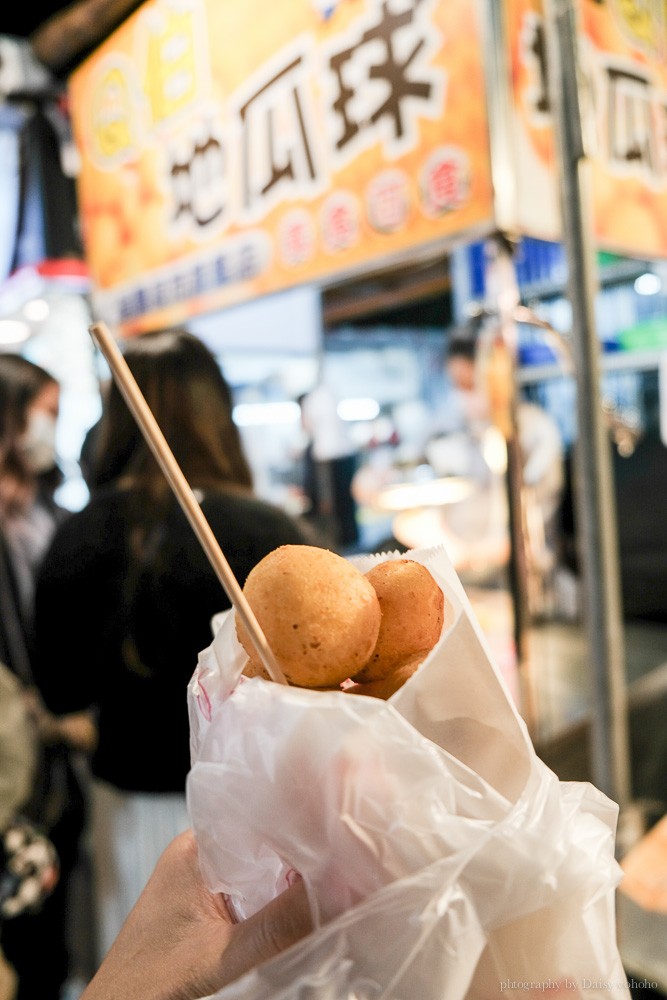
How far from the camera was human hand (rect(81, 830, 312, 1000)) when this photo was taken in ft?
2.33

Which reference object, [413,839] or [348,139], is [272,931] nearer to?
[413,839]

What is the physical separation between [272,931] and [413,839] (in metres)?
0.16

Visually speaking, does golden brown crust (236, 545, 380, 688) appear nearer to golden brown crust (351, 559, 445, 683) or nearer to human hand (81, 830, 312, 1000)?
golden brown crust (351, 559, 445, 683)

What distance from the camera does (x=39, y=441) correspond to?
2.92 meters

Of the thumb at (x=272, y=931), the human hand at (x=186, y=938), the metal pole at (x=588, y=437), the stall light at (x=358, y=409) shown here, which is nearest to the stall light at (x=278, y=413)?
the stall light at (x=358, y=409)

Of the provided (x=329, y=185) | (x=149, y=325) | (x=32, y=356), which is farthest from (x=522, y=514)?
(x=32, y=356)

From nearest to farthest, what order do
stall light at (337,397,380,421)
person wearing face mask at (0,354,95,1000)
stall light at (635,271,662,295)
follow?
1. person wearing face mask at (0,354,95,1000)
2. stall light at (337,397,380,421)
3. stall light at (635,271,662,295)

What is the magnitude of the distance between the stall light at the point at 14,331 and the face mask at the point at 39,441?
25.6 inches

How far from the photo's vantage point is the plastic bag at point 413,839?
0.69m

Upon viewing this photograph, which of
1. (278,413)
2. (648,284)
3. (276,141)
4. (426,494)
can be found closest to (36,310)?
(278,413)

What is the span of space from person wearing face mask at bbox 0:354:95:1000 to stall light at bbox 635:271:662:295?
321cm

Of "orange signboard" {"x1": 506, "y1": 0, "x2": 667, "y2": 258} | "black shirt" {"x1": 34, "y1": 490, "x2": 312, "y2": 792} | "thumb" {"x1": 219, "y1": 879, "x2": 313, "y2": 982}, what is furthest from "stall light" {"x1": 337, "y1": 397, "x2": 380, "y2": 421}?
"thumb" {"x1": 219, "y1": 879, "x2": 313, "y2": 982}

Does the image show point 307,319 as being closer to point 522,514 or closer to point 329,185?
point 329,185

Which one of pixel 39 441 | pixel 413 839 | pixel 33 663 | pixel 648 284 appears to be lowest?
pixel 33 663
